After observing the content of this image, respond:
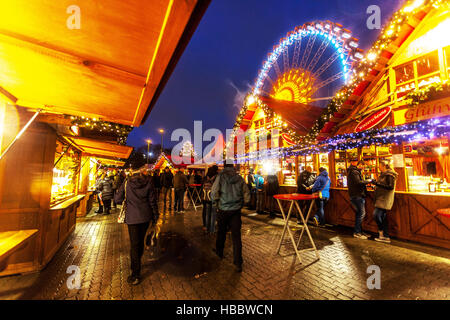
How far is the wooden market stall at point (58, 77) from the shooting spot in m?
1.37

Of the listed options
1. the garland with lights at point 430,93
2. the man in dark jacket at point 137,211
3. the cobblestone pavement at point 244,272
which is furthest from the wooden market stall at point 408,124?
the man in dark jacket at point 137,211

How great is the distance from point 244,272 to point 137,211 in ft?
7.71

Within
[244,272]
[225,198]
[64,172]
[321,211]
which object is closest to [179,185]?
[64,172]

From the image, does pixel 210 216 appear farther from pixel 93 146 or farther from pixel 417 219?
pixel 417 219

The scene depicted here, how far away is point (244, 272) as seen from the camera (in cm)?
356

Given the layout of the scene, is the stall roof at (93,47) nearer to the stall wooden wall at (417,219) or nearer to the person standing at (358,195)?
the person standing at (358,195)

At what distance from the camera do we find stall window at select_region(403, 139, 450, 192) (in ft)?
17.9

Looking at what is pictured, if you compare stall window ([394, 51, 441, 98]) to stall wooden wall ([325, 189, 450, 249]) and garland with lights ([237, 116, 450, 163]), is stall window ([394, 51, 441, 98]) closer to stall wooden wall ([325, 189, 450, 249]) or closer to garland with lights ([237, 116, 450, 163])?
garland with lights ([237, 116, 450, 163])

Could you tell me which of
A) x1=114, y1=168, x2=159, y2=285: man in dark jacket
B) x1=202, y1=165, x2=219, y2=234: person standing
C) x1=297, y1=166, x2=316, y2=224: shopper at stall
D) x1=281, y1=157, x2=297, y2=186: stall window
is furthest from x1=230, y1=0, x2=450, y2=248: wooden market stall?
x1=114, y1=168, x2=159, y2=285: man in dark jacket

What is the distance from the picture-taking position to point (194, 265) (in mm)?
3830

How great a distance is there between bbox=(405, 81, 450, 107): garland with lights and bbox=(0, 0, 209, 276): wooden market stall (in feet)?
22.6

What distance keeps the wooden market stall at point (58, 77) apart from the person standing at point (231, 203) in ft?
6.87

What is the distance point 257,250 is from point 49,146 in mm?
5314
